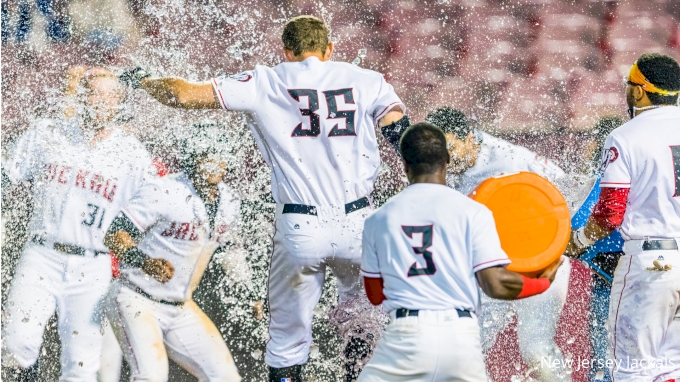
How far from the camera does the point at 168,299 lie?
568 centimetres

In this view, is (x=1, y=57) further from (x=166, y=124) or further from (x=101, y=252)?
(x=101, y=252)

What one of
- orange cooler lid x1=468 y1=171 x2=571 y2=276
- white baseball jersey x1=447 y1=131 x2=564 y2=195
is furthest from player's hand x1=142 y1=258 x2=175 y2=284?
orange cooler lid x1=468 y1=171 x2=571 y2=276

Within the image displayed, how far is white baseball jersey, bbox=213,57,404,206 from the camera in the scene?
4.87 meters

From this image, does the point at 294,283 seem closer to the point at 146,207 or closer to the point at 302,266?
the point at 302,266

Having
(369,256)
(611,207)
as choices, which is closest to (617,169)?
(611,207)

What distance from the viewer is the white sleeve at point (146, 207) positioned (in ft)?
18.6

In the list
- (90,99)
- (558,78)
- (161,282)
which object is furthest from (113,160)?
(558,78)

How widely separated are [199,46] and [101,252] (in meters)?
1.74

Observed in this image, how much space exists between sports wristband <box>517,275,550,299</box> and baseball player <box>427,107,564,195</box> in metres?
1.86

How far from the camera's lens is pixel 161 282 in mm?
5676

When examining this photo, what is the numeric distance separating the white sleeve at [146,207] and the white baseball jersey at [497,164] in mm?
1956

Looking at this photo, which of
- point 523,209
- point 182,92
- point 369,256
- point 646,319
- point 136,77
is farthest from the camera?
point 136,77

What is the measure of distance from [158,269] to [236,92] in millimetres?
1458

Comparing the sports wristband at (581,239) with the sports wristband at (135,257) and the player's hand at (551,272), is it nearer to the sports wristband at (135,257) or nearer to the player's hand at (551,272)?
the player's hand at (551,272)
